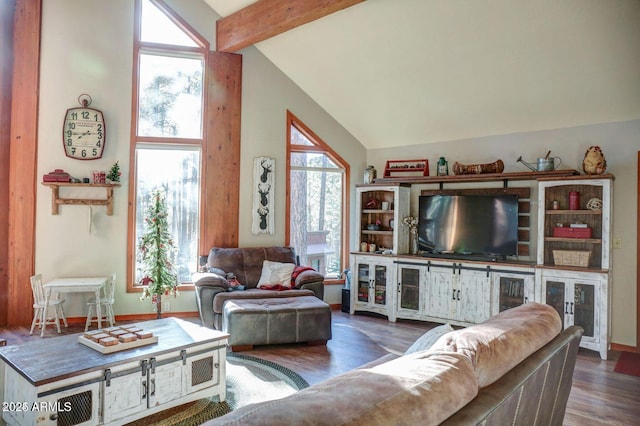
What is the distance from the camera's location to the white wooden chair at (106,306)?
15.8 feet

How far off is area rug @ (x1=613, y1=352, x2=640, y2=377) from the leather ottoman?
2.68 m

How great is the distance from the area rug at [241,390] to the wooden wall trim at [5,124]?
116 inches

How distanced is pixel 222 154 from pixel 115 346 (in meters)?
3.39

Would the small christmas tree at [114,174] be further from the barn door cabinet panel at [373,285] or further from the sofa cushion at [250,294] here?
the barn door cabinet panel at [373,285]

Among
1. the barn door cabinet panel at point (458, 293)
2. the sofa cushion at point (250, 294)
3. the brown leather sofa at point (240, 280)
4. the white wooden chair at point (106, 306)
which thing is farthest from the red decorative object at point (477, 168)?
the white wooden chair at point (106, 306)

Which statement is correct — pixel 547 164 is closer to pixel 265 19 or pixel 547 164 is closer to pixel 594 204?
pixel 594 204

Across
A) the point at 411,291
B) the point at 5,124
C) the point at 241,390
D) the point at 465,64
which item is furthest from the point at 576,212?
the point at 5,124

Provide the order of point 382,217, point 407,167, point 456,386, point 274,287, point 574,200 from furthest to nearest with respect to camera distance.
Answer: point 382,217 < point 407,167 < point 274,287 < point 574,200 < point 456,386

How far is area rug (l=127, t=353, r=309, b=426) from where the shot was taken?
2.84 meters

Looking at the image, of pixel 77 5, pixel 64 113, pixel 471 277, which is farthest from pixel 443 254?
pixel 77 5

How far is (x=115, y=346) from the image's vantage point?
8.89 feet

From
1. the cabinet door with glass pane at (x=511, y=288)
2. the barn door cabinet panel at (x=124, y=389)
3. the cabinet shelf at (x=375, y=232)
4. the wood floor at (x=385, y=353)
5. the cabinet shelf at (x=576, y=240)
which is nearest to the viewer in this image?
the barn door cabinet panel at (x=124, y=389)

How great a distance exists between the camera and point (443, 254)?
212 inches

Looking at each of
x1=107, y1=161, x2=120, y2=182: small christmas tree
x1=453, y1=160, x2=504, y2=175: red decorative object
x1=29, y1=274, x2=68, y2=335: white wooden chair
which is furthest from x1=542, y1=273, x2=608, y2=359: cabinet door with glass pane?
x1=29, y1=274, x2=68, y2=335: white wooden chair
